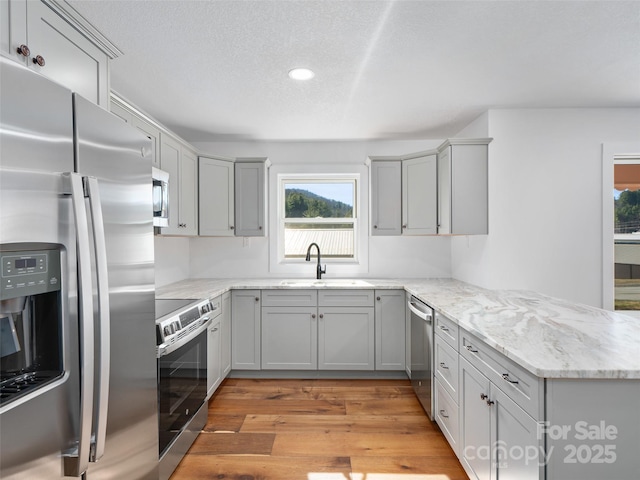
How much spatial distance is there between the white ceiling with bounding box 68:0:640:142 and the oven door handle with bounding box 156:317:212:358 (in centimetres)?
167

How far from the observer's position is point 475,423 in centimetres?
175

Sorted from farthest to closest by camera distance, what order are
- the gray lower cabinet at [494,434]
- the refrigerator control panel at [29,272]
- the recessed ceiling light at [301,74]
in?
the recessed ceiling light at [301,74] < the gray lower cabinet at [494,434] < the refrigerator control panel at [29,272]

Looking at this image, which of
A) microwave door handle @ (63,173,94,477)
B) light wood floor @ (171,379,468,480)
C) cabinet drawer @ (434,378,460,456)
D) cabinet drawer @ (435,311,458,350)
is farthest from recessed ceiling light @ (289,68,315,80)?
light wood floor @ (171,379,468,480)

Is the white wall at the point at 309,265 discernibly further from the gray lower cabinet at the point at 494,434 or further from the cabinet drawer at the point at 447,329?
the gray lower cabinet at the point at 494,434

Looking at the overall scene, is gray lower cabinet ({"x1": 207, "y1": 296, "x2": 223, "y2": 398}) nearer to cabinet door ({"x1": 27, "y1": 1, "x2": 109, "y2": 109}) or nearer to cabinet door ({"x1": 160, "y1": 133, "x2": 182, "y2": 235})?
cabinet door ({"x1": 160, "y1": 133, "x2": 182, "y2": 235})

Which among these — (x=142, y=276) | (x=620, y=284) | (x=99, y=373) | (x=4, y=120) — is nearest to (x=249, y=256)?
(x=142, y=276)

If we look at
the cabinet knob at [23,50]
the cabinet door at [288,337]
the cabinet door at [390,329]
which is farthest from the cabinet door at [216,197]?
the cabinet knob at [23,50]

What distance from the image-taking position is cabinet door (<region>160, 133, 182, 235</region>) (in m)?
2.77

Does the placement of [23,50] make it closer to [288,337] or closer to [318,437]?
[318,437]

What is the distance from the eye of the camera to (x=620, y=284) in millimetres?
3074

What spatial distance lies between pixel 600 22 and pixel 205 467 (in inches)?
130

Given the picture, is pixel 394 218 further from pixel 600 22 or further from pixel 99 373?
pixel 99 373

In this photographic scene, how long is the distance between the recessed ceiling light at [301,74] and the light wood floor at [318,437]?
8.06ft

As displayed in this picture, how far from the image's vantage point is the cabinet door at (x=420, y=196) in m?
3.38
